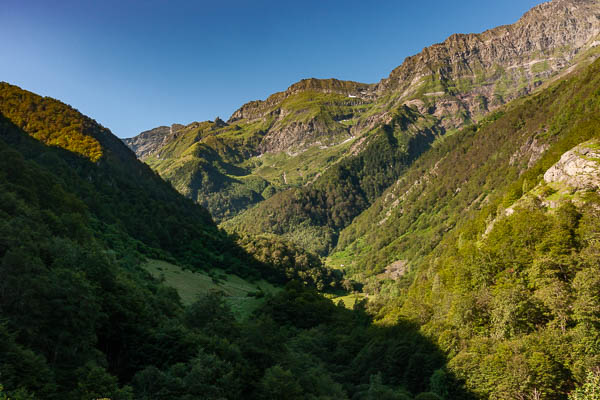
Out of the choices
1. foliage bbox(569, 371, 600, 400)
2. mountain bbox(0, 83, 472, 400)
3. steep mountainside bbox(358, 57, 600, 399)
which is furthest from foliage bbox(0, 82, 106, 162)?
foliage bbox(569, 371, 600, 400)

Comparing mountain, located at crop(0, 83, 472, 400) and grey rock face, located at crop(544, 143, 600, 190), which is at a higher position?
grey rock face, located at crop(544, 143, 600, 190)

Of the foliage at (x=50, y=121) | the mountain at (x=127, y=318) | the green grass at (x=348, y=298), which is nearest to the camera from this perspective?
the mountain at (x=127, y=318)

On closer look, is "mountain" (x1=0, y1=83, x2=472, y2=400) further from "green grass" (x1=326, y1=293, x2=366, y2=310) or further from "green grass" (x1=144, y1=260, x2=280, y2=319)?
"green grass" (x1=326, y1=293, x2=366, y2=310)

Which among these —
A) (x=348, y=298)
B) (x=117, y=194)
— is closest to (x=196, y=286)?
(x=117, y=194)

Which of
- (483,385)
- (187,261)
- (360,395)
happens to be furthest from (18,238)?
(187,261)

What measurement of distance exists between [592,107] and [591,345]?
150877 mm

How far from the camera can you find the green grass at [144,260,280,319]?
71812mm

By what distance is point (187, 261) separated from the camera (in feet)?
349

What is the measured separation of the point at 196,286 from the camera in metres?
79.8

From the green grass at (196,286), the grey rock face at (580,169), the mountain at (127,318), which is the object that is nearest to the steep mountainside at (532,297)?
the grey rock face at (580,169)

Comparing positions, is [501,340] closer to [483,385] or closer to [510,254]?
[483,385]

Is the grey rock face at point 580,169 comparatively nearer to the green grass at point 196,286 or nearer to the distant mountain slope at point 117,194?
the green grass at point 196,286

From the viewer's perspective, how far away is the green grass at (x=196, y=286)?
71812 millimetres

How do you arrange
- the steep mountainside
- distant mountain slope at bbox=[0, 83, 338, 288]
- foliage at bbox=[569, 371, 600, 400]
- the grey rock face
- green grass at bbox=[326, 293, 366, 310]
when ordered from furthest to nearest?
green grass at bbox=[326, 293, 366, 310]
distant mountain slope at bbox=[0, 83, 338, 288]
the grey rock face
the steep mountainside
foliage at bbox=[569, 371, 600, 400]
